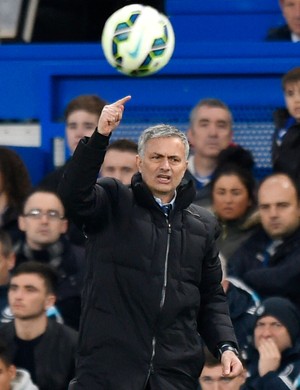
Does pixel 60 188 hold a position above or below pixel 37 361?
above

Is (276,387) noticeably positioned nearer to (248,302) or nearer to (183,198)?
(248,302)

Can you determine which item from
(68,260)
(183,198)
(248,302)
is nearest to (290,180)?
(248,302)

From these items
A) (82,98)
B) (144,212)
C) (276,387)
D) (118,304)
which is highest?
(82,98)

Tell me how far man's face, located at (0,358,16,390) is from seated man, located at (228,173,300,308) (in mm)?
1443

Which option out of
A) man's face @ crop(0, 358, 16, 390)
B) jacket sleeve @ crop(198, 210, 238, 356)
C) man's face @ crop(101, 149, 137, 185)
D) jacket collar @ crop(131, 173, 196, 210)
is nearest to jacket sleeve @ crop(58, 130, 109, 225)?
jacket collar @ crop(131, 173, 196, 210)

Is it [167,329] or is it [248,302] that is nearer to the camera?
[167,329]

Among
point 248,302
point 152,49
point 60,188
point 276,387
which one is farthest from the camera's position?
point 152,49

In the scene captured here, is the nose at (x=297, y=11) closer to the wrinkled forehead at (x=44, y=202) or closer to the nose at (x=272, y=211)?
the nose at (x=272, y=211)

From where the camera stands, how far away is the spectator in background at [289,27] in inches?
393

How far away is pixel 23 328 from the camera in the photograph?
8164mm

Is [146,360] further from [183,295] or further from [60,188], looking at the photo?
[60,188]

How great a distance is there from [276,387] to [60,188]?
6.41 ft

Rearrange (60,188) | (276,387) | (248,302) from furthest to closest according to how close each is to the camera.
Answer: (248,302)
(276,387)
(60,188)

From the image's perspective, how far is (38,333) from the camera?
320 inches
